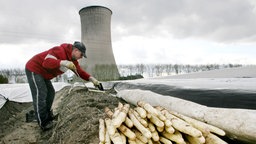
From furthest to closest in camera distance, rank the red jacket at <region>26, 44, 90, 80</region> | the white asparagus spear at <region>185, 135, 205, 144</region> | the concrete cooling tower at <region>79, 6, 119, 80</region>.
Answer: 1. the concrete cooling tower at <region>79, 6, 119, 80</region>
2. the red jacket at <region>26, 44, 90, 80</region>
3. the white asparagus spear at <region>185, 135, 205, 144</region>

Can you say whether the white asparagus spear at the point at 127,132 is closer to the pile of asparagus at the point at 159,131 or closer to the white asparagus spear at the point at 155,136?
the pile of asparagus at the point at 159,131

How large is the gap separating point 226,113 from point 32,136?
2991 mm

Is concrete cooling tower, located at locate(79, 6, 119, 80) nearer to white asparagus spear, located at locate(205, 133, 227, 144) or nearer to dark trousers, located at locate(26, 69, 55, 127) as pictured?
dark trousers, located at locate(26, 69, 55, 127)

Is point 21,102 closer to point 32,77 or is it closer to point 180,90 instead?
point 32,77

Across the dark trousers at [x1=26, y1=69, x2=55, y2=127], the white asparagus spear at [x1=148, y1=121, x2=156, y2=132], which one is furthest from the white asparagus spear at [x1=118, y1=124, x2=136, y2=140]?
the dark trousers at [x1=26, y1=69, x2=55, y2=127]

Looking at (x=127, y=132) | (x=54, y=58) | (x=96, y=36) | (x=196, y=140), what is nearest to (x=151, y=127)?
(x=127, y=132)

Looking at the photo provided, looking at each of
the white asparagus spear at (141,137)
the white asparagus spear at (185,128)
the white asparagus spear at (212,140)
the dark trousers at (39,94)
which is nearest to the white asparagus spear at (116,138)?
the white asparagus spear at (141,137)

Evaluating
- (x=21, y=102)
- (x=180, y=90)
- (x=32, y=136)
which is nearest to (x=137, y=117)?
(x=180, y=90)

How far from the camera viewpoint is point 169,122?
134cm

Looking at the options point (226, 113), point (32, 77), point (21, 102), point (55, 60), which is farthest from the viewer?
point (21, 102)

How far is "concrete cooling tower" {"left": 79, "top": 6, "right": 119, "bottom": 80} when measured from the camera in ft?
44.8

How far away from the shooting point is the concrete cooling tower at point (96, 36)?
13656mm

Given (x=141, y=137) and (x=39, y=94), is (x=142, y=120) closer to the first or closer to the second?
(x=141, y=137)

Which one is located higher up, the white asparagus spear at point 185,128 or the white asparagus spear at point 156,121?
the white asparagus spear at point 156,121
